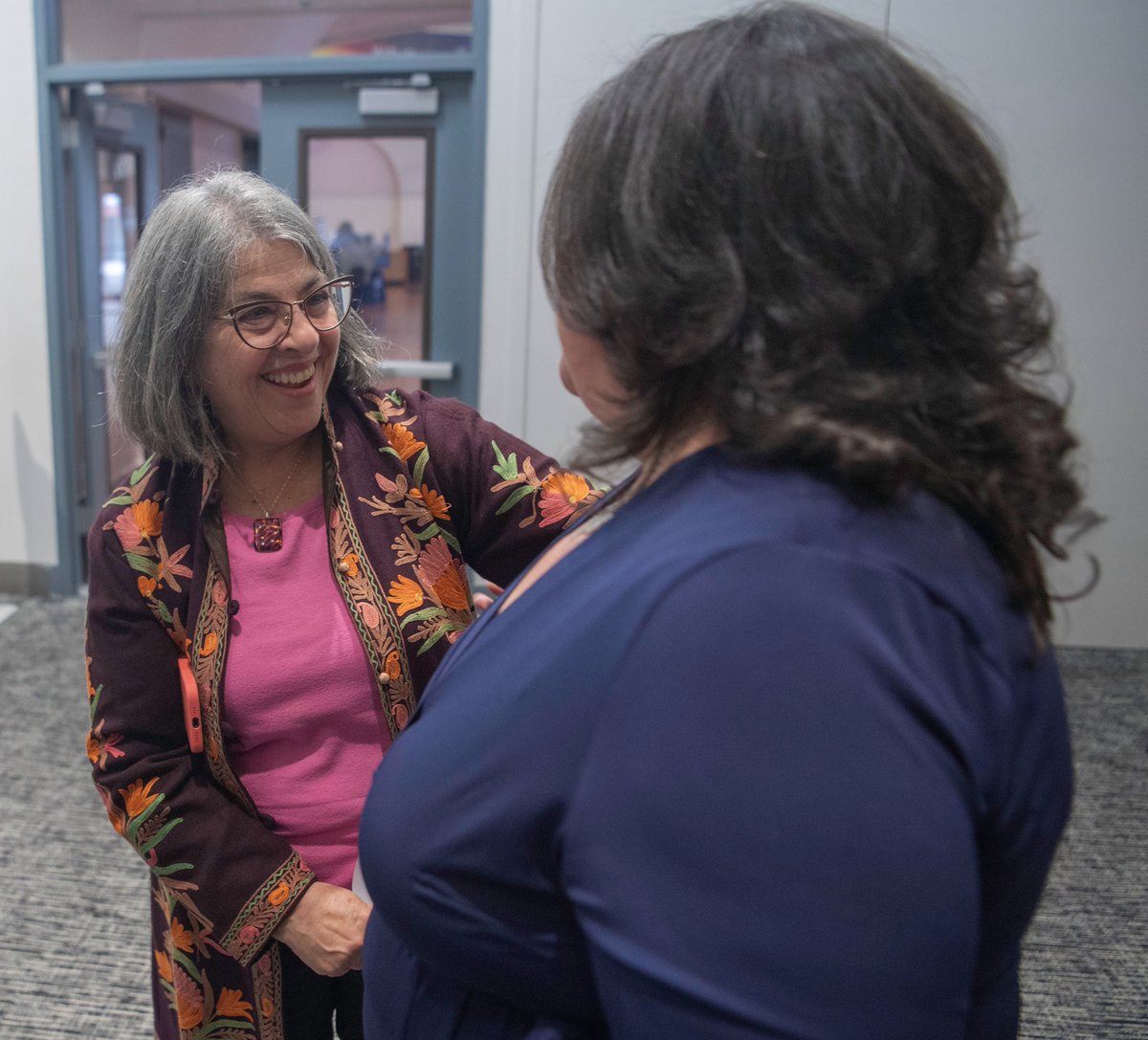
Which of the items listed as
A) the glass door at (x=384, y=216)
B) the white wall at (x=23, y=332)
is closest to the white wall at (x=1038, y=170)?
the glass door at (x=384, y=216)

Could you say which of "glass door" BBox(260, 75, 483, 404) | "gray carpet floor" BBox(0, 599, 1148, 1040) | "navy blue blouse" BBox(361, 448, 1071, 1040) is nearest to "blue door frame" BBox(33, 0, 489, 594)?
"glass door" BBox(260, 75, 483, 404)

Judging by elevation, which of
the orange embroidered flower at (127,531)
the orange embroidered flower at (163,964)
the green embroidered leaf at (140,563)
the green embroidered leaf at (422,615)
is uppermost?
the orange embroidered flower at (127,531)

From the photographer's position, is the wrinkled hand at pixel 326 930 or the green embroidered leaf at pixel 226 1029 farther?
the green embroidered leaf at pixel 226 1029

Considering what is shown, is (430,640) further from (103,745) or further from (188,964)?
(188,964)

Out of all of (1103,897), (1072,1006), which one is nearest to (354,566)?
(1072,1006)

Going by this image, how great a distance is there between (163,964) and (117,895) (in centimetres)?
118

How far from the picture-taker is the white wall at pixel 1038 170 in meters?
3.24

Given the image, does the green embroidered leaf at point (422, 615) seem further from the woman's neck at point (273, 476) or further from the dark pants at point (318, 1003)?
the dark pants at point (318, 1003)

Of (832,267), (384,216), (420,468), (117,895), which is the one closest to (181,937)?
(420,468)

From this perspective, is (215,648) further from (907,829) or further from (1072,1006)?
(1072,1006)

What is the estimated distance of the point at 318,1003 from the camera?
4.00ft

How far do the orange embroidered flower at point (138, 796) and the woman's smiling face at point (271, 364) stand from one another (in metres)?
0.41

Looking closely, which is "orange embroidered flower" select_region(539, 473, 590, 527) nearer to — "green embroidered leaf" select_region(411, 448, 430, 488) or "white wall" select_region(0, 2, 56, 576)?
"green embroidered leaf" select_region(411, 448, 430, 488)

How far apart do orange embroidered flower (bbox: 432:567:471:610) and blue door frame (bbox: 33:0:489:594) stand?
7.94 feet
